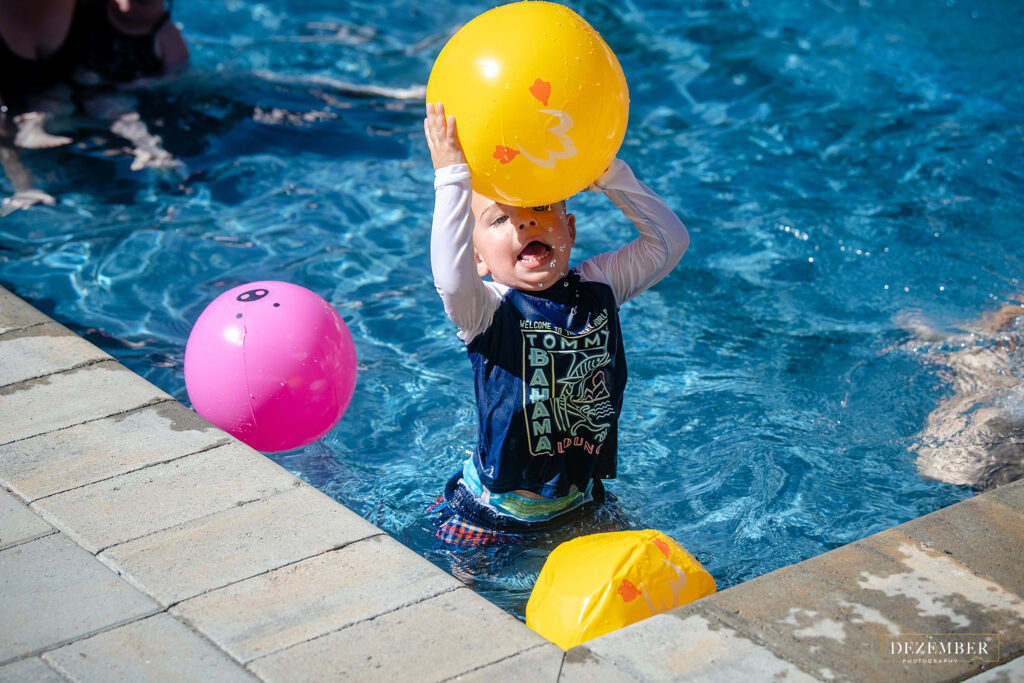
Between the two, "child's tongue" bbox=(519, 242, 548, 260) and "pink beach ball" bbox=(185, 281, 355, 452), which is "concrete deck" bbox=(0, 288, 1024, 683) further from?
"child's tongue" bbox=(519, 242, 548, 260)

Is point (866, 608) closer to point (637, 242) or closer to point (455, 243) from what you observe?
point (637, 242)

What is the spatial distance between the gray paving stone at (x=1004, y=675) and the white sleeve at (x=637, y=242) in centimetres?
160

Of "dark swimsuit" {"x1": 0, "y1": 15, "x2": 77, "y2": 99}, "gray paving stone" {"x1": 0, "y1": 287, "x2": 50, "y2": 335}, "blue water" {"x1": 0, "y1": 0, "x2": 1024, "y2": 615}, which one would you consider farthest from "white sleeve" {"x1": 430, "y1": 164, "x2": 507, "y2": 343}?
"dark swimsuit" {"x1": 0, "y1": 15, "x2": 77, "y2": 99}

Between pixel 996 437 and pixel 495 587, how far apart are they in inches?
97.5

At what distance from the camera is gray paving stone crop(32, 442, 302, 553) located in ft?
10.7

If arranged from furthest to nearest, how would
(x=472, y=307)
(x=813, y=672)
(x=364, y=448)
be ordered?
1. (x=364, y=448)
2. (x=472, y=307)
3. (x=813, y=672)

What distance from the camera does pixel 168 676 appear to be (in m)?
2.66

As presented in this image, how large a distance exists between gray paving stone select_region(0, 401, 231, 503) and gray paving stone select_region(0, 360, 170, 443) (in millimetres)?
67

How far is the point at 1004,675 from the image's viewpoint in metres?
2.66

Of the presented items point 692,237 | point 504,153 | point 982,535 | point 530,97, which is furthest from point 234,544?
point 692,237

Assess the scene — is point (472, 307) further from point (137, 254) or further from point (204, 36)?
point (204, 36)

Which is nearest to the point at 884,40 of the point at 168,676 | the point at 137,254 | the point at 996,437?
the point at 996,437

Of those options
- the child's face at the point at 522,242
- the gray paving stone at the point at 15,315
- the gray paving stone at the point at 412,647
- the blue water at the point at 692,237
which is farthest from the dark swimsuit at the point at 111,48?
the gray paving stone at the point at 412,647

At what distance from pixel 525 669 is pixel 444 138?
152 cm
